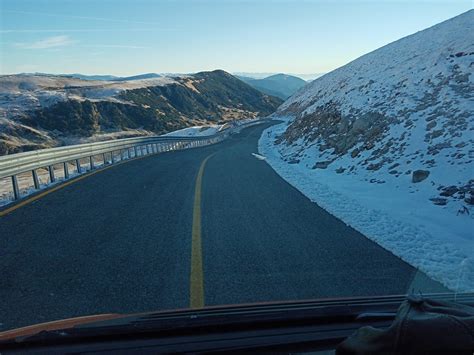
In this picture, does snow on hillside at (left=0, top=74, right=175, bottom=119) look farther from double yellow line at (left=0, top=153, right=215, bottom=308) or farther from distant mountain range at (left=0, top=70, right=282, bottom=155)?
double yellow line at (left=0, top=153, right=215, bottom=308)

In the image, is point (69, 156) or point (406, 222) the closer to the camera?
point (406, 222)

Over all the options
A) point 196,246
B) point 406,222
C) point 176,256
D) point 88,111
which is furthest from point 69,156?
point 88,111

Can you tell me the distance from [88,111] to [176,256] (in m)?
64.5

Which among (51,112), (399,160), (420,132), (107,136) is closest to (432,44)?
(420,132)

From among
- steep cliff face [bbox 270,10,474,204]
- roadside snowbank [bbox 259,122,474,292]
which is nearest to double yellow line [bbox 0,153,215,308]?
roadside snowbank [bbox 259,122,474,292]

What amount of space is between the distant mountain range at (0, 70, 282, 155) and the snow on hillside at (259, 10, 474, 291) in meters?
32.9

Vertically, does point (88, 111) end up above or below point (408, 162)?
below

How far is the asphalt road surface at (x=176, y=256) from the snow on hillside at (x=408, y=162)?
0.68 metres

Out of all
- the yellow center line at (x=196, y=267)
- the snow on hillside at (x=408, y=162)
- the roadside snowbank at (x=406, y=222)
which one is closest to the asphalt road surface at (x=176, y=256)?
the yellow center line at (x=196, y=267)

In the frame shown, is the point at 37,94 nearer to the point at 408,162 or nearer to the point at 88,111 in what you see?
the point at 88,111

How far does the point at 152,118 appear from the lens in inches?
2972

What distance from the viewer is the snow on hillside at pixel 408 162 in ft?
23.7

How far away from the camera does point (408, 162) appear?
42.7 feet

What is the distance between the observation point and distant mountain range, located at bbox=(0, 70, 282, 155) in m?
53.6
